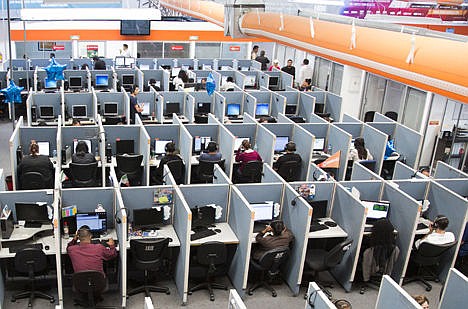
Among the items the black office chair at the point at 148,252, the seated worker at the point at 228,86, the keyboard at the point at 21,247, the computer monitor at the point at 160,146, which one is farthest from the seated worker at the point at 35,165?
the seated worker at the point at 228,86

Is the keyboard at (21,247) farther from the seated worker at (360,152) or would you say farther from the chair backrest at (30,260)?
the seated worker at (360,152)

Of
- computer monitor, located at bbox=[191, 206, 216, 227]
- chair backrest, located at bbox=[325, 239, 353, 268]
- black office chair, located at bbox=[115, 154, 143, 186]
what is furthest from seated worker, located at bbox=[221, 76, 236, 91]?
chair backrest, located at bbox=[325, 239, 353, 268]

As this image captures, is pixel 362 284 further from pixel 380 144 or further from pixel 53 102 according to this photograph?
pixel 53 102

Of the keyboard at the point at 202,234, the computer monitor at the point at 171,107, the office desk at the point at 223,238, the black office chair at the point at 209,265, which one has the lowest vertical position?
the black office chair at the point at 209,265

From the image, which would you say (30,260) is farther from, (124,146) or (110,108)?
(110,108)

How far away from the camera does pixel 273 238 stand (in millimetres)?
5762

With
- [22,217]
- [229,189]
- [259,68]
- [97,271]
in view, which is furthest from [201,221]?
[259,68]

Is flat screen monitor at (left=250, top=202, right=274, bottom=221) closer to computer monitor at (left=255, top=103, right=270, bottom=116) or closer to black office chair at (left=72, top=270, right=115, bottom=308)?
black office chair at (left=72, top=270, right=115, bottom=308)

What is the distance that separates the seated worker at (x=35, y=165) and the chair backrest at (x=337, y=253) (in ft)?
13.5

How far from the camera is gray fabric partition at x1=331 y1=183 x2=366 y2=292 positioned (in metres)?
6.01

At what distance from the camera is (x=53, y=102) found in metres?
10.1

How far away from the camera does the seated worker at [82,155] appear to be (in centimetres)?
746

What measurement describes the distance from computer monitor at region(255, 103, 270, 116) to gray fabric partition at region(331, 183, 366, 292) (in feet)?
15.9

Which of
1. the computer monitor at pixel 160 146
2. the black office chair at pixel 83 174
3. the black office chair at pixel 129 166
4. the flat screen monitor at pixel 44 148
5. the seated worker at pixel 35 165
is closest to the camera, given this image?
the seated worker at pixel 35 165
